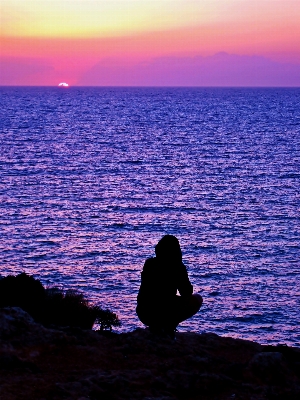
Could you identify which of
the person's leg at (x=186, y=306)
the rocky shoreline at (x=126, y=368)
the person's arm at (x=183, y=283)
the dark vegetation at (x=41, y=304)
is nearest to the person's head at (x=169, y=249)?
the person's arm at (x=183, y=283)

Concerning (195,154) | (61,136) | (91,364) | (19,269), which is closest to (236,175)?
(195,154)

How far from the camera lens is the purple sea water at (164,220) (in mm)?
32531

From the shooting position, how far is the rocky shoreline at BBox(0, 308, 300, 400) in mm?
7012

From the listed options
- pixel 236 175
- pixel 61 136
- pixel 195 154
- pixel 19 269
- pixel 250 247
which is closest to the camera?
pixel 19 269

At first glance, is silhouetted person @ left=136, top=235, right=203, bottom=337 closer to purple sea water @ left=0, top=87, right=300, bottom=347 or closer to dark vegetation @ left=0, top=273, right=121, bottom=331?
dark vegetation @ left=0, top=273, right=121, bottom=331

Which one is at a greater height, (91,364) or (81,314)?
(91,364)

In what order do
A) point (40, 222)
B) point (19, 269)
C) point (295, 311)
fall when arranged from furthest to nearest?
point (40, 222), point (19, 269), point (295, 311)

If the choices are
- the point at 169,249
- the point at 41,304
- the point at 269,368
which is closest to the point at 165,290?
the point at 169,249

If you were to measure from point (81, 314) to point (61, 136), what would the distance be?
105453mm

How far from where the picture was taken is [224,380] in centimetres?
755

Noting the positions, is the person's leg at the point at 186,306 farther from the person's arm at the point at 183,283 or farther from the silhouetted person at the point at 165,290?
the person's arm at the point at 183,283

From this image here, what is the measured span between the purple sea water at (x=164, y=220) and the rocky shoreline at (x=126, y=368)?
62.0 ft

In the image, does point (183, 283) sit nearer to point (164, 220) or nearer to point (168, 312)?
point (168, 312)

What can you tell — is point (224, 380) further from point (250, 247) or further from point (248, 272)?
point (250, 247)
